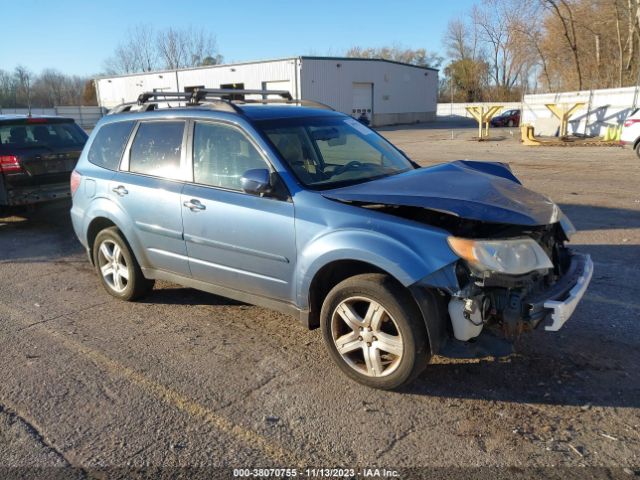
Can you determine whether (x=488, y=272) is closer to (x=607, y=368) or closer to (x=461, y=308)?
(x=461, y=308)

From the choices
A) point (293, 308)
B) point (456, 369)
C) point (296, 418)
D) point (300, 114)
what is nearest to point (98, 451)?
point (296, 418)

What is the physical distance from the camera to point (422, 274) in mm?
3068

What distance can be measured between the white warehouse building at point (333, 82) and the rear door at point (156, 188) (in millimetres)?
34342

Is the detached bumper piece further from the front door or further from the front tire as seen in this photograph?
the front door

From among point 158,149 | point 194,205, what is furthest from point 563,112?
point 194,205

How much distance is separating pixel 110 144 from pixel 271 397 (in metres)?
3.26

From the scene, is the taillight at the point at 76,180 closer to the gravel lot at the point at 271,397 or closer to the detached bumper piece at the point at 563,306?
the gravel lot at the point at 271,397

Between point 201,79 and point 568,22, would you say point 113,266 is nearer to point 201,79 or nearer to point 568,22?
point 201,79

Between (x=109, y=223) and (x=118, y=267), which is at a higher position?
(x=109, y=223)

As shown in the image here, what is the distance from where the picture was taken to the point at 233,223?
13.1 ft

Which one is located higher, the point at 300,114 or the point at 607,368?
the point at 300,114

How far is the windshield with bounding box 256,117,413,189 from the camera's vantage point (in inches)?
158

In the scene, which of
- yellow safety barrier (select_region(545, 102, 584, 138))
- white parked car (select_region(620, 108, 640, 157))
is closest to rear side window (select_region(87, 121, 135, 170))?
white parked car (select_region(620, 108, 640, 157))

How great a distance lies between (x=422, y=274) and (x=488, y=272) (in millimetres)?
381
